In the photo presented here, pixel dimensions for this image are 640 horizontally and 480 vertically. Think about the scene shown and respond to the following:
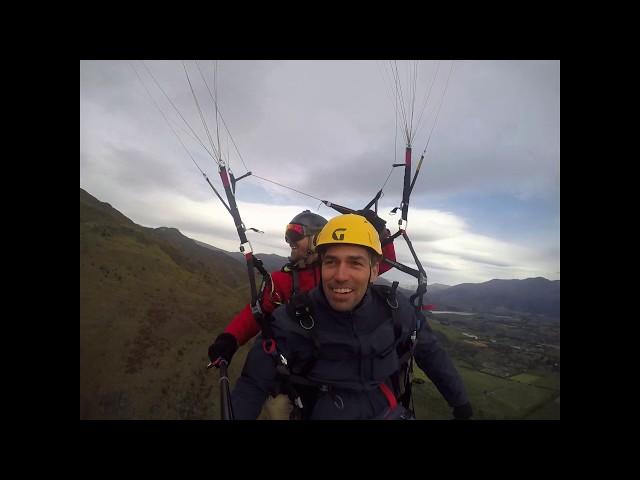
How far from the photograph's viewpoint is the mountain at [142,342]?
48.6ft

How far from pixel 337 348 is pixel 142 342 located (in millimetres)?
20808

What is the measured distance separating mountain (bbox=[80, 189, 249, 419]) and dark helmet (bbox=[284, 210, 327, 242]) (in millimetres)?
12867

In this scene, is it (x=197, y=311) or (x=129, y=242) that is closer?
(x=197, y=311)

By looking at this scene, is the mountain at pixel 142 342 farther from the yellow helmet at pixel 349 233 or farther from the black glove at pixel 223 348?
the yellow helmet at pixel 349 233

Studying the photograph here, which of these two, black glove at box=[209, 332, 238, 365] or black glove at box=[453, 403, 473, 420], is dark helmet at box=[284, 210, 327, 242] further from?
black glove at box=[453, 403, 473, 420]

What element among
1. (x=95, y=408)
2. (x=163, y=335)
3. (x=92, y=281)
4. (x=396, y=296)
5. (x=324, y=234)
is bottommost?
(x=95, y=408)

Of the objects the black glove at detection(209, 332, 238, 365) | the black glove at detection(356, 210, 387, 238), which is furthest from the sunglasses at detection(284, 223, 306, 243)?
the black glove at detection(209, 332, 238, 365)

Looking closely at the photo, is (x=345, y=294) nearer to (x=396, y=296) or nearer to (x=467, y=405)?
(x=396, y=296)

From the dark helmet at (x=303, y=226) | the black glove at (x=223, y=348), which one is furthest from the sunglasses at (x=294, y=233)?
the black glove at (x=223, y=348)

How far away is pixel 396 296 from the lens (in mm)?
3693
